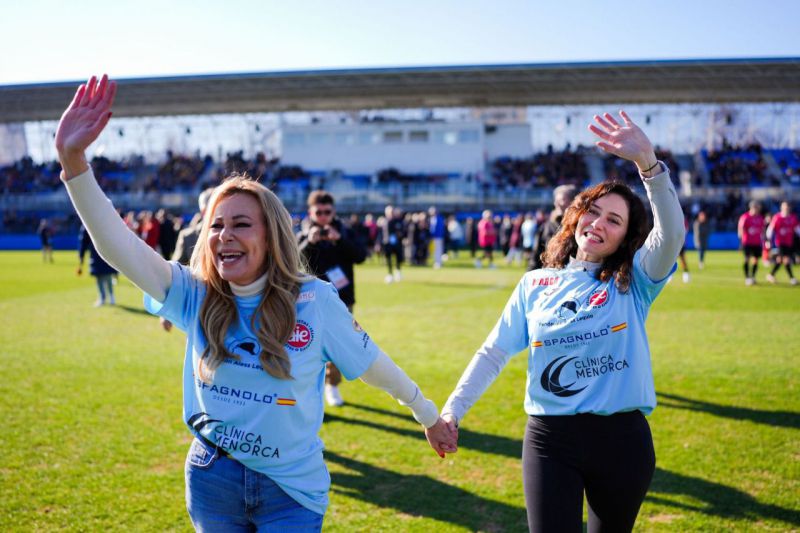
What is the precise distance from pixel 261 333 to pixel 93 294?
15924 millimetres

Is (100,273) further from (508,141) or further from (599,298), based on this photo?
(508,141)

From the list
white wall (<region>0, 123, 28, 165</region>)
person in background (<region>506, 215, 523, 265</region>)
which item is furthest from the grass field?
white wall (<region>0, 123, 28, 165</region>)

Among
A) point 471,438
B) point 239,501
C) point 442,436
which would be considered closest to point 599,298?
point 442,436

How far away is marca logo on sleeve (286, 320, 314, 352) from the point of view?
7.73 ft

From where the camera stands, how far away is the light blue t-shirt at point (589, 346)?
9.03ft

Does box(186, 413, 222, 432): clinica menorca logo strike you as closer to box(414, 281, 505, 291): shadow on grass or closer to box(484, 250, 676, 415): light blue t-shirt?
box(484, 250, 676, 415): light blue t-shirt

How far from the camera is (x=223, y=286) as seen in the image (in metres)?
2.47

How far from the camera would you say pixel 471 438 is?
5.74 metres

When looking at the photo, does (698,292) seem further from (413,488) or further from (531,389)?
(531,389)

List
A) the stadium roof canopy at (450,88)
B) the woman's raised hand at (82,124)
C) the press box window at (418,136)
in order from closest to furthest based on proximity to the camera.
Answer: the woman's raised hand at (82,124), the stadium roof canopy at (450,88), the press box window at (418,136)

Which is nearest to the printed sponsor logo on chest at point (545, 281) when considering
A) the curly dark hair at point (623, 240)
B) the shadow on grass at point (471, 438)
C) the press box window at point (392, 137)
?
the curly dark hair at point (623, 240)

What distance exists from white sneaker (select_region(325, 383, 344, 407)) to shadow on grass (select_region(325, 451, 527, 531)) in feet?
5.19

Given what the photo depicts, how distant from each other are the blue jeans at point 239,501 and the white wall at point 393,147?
46.2 meters

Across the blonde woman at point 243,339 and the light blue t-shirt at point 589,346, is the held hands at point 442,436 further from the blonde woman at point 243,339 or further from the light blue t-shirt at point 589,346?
the blonde woman at point 243,339
